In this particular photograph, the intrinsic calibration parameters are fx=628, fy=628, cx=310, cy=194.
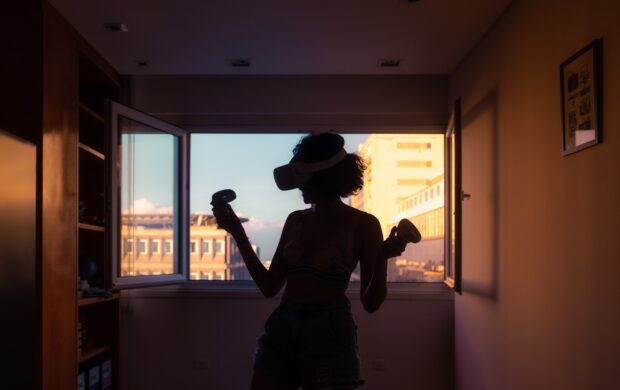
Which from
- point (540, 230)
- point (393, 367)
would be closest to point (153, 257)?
point (393, 367)

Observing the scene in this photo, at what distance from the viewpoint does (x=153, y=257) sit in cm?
412

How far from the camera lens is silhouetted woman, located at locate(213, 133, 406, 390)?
149 cm

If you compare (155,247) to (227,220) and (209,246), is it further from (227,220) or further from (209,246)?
(227,220)

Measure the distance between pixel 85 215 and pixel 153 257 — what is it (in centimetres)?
51

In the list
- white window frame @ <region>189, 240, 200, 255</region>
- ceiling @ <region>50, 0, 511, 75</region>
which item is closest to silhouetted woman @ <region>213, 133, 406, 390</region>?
ceiling @ <region>50, 0, 511, 75</region>

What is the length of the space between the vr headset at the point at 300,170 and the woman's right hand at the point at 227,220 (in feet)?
0.57

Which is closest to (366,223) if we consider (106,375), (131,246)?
(131,246)

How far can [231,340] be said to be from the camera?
164 inches

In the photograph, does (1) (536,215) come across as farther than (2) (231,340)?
No

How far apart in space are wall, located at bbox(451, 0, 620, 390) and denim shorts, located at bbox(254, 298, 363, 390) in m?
0.89

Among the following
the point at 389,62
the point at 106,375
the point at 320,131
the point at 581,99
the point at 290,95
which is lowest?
the point at 106,375

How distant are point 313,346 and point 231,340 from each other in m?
2.79

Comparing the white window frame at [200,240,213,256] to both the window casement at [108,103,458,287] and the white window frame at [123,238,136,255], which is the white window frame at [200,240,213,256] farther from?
the white window frame at [123,238,136,255]

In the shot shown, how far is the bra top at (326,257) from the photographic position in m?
1.56
